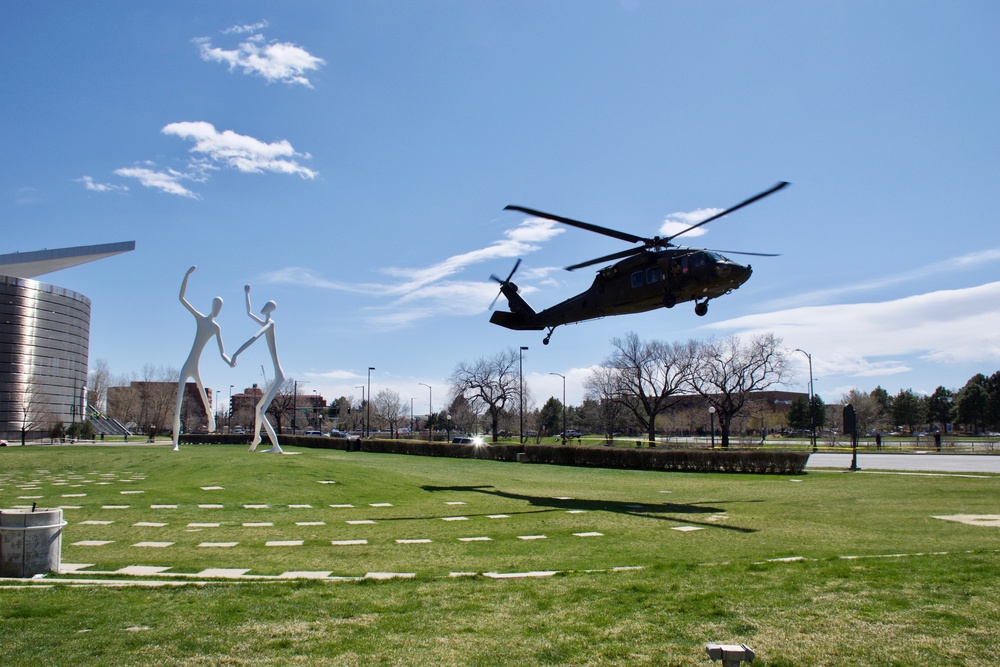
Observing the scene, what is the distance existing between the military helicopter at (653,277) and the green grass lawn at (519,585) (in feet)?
18.4

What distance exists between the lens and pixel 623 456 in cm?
3362

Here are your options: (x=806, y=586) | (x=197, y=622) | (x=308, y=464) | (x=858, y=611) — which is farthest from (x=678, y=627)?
(x=308, y=464)

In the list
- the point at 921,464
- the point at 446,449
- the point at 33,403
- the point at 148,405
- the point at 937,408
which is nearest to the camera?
the point at 921,464

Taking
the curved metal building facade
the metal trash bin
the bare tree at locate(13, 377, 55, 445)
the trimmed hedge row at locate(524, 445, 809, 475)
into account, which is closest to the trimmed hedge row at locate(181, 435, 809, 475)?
the trimmed hedge row at locate(524, 445, 809, 475)

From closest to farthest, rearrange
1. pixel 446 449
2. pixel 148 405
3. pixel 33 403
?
pixel 446 449, pixel 33 403, pixel 148 405

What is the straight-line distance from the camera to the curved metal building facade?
91.6 metres

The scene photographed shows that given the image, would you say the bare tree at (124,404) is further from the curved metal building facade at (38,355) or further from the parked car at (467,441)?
the parked car at (467,441)

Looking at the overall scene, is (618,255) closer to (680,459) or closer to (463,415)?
(680,459)

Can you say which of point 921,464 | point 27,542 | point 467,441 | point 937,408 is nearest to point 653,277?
point 27,542

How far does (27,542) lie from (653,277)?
15345 millimetres

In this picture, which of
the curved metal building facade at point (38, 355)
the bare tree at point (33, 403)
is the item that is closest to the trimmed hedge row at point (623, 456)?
the bare tree at point (33, 403)

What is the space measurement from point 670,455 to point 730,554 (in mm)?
22570

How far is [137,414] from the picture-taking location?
130375mm

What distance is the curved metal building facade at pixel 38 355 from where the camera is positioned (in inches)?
3605
